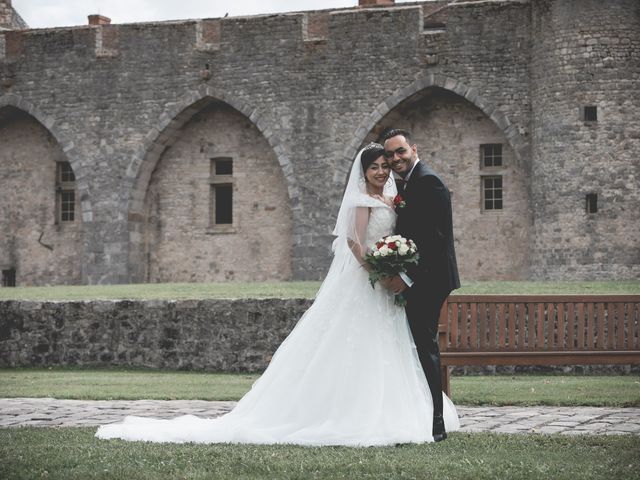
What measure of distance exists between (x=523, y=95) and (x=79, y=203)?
36.1 ft

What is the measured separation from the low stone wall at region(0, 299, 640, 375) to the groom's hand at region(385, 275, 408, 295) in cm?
554

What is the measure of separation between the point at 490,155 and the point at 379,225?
1750 cm

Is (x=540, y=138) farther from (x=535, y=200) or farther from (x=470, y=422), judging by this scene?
(x=470, y=422)

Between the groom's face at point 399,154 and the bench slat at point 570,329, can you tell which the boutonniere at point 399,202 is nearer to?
the groom's face at point 399,154

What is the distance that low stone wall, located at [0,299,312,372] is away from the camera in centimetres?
1402

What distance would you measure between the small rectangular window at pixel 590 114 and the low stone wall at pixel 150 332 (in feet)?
36.0

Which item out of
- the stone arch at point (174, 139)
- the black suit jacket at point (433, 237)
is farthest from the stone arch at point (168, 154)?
the black suit jacket at point (433, 237)

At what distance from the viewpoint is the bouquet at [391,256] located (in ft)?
25.0

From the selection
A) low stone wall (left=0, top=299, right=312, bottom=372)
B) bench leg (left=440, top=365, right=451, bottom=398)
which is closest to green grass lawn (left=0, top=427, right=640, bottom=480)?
bench leg (left=440, top=365, right=451, bottom=398)

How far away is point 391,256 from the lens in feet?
25.1

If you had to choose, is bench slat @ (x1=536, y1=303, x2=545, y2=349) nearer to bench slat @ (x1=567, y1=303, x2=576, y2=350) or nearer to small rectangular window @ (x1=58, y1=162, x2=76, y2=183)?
bench slat @ (x1=567, y1=303, x2=576, y2=350)

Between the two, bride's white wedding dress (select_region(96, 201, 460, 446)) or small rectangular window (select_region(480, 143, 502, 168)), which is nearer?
bride's white wedding dress (select_region(96, 201, 460, 446))

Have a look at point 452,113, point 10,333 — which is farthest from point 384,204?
point 452,113

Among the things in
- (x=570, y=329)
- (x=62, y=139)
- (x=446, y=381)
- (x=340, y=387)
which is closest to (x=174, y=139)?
(x=62, y=139)
